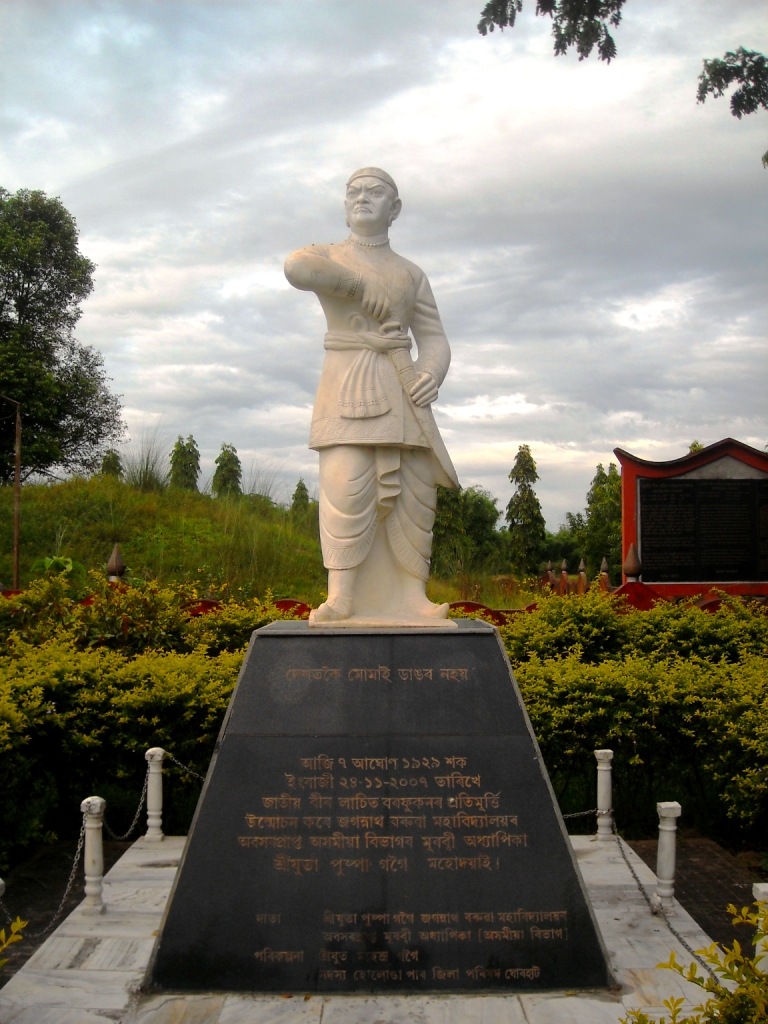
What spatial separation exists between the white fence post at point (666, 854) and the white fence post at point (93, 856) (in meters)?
2.59

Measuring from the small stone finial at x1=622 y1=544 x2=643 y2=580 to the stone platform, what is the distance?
7.11 metres

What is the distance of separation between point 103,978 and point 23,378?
53.1 ft

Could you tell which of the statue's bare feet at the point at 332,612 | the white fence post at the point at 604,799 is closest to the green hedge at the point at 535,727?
the white fence post at the point at 604,799

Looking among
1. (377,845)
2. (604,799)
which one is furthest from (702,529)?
(377,845)

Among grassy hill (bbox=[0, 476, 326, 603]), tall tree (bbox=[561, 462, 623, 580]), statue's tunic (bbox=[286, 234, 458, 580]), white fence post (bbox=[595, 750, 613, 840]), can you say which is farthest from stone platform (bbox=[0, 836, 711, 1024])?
tall tree (bbox=[561, 462, 623, 580])

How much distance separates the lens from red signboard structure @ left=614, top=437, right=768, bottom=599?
38.1 ft

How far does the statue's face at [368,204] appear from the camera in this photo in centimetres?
480

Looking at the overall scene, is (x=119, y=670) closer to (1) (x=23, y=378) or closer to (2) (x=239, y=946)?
(2) (x=239, y=946)

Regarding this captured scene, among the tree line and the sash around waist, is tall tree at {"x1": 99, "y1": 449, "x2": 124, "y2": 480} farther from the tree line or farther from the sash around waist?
the sash around waist

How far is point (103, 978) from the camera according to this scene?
3.50 m

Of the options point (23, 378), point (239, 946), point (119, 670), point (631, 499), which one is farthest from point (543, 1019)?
point (23, 378)

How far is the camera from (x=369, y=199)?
15.7 feet

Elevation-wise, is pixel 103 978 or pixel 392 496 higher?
pixel 392 496

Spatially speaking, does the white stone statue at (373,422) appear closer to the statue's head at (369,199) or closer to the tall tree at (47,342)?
the statue's head at (369,199)
